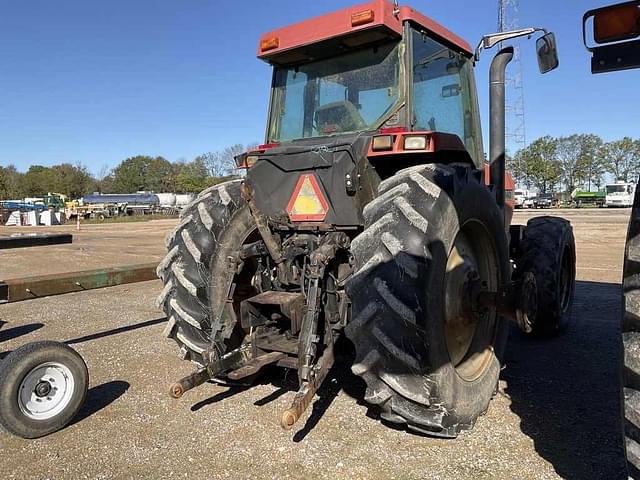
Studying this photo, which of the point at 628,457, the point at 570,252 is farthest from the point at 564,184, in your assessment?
the point at 628,457

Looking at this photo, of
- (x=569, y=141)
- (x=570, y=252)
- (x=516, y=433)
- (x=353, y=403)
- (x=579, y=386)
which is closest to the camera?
(x=516, y=433)

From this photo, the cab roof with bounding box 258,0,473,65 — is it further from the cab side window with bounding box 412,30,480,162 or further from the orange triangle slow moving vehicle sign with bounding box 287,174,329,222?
the orange triangle slow moving vehicle sign with bounding box 287,174,329,222

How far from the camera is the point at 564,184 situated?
212 ft

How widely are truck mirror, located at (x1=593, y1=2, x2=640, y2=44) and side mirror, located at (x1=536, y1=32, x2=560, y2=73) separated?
1.50 meters

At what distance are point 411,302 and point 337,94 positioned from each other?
77.7 inches

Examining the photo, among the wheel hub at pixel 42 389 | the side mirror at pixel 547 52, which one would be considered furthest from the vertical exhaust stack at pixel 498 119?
the wheel hub at pixel 42 389

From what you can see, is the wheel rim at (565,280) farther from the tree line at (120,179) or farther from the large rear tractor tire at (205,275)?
the tree line at (120,179)

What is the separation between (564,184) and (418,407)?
228 ft

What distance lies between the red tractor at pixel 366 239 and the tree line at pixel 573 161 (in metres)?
61.3

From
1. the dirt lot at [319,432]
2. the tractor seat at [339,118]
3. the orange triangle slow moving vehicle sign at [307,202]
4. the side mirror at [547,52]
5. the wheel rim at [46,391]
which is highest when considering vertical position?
the side mirror at [547,52]

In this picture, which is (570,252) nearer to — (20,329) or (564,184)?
(20,329)

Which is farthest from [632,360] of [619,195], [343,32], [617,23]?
[619,195]

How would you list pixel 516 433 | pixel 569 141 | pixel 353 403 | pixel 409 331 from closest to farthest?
pixel 409 331 → pixel 516 433 → pixel 353 403 → pixel 569 141

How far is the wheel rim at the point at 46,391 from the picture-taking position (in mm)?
3160
